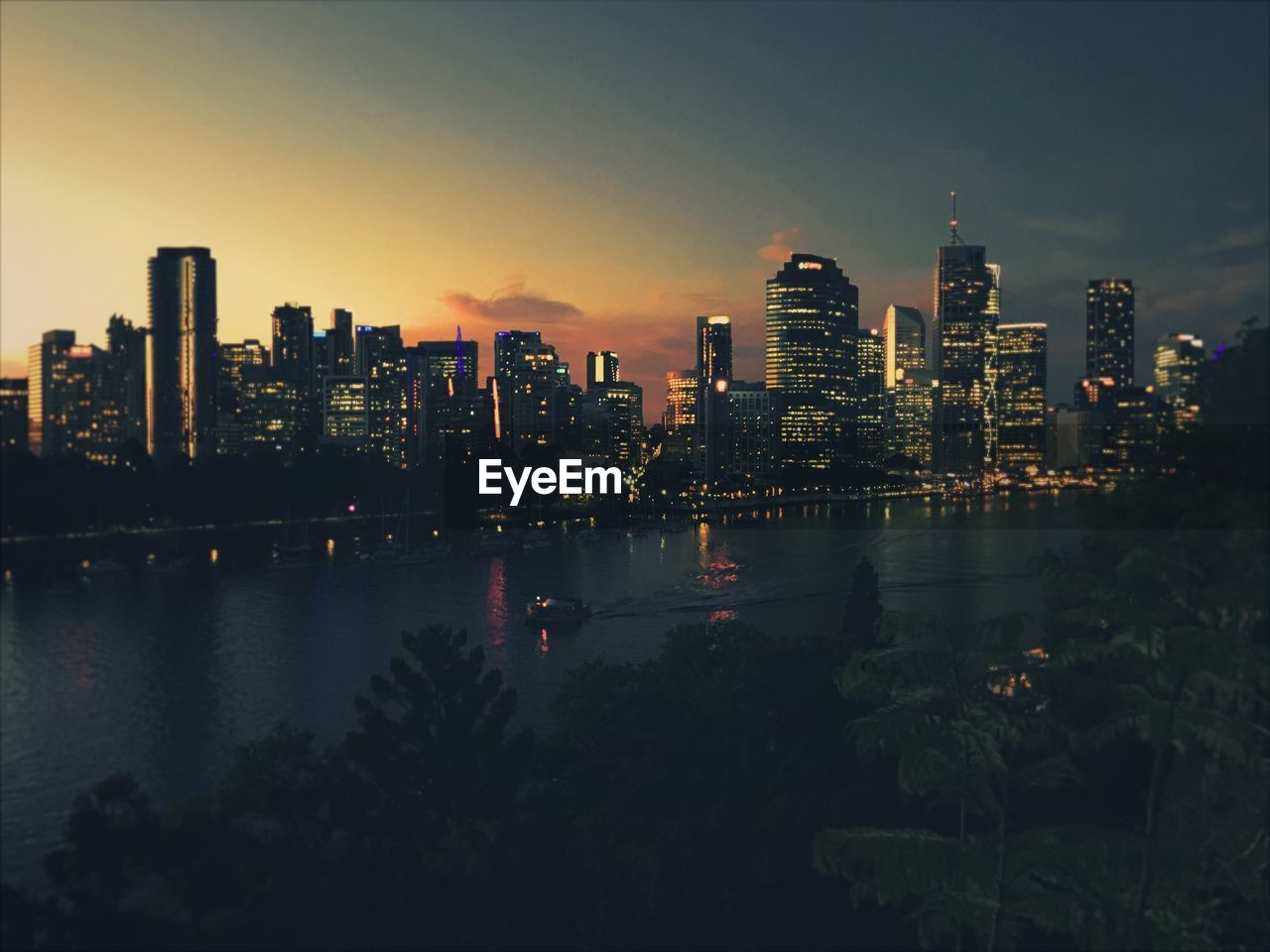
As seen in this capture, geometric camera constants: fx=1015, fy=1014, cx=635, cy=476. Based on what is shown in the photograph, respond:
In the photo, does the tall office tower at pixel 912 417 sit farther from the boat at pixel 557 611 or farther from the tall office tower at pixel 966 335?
the boat at pixel 557 611

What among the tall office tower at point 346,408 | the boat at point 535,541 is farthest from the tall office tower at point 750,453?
the tall office tower at point 346,408

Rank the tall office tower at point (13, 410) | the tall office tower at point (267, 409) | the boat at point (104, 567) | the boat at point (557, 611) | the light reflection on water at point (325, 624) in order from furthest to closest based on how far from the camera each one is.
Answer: the tall office tower at point (267, 409)
the tall office tower at point (13, 410)
the boat at point (104, 567)
the boat at point (557, 611)
the light reflection on water at point (325, 624)

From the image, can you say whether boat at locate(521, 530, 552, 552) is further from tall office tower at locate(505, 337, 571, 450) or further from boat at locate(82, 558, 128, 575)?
tall office tower at locate(505, 337, 571, 450)

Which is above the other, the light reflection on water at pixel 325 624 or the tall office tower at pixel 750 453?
the tall office tower at pixel 750 453

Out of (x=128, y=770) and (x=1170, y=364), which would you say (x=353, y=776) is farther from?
(x=1170, y=364)

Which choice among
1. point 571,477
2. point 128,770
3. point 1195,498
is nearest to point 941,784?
point 1195,498

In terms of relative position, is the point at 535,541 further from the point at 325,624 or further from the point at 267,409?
the point at 267,409
